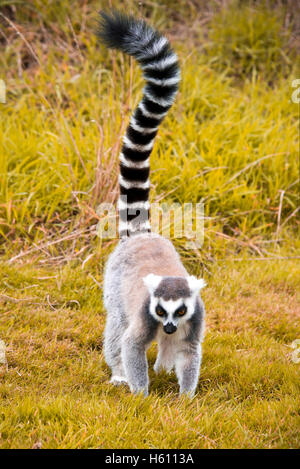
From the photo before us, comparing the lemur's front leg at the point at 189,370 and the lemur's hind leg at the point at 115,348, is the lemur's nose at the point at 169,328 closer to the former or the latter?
the lemur's front leg at the point at 189,370

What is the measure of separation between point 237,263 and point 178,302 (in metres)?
2.22

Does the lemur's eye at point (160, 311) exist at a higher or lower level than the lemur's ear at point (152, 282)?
lower

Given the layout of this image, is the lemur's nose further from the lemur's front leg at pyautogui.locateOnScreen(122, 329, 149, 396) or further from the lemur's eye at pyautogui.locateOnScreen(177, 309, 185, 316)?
the lemur's front leg at pyautogui.locateOnScreen(122, 329, 149, 396)

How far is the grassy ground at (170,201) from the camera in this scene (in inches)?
129

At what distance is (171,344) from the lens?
3.72m

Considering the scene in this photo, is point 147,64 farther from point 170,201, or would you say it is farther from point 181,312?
point 170,201

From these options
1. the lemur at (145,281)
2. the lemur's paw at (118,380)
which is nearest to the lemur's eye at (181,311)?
the lemur at (145,281)

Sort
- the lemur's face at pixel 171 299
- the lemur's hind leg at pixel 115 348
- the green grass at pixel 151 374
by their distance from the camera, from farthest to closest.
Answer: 1. the lemur's hind leg at pixel 115 348
2. the lemur's face at pixel 171 299
3. the green grass at pixel 151 374

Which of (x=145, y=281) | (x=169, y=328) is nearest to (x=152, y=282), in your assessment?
(x=145, y=281)

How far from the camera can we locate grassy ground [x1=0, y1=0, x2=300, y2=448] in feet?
10.7

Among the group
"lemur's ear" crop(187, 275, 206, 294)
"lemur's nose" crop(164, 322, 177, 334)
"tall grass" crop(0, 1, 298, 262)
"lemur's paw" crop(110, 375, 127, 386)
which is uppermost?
"tall grass" crop(0, 1, 298, 262)

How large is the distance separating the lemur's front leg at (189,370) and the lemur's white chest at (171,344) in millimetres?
56

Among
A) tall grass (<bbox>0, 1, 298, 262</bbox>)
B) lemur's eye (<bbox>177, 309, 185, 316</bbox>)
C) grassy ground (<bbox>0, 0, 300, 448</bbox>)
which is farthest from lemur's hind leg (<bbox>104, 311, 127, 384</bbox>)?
tall grass (<bbox>0, 1, 298, 262</bbox>)

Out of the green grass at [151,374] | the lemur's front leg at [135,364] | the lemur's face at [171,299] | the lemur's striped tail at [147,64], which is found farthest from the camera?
the lemur's striped tail at [147,64]
